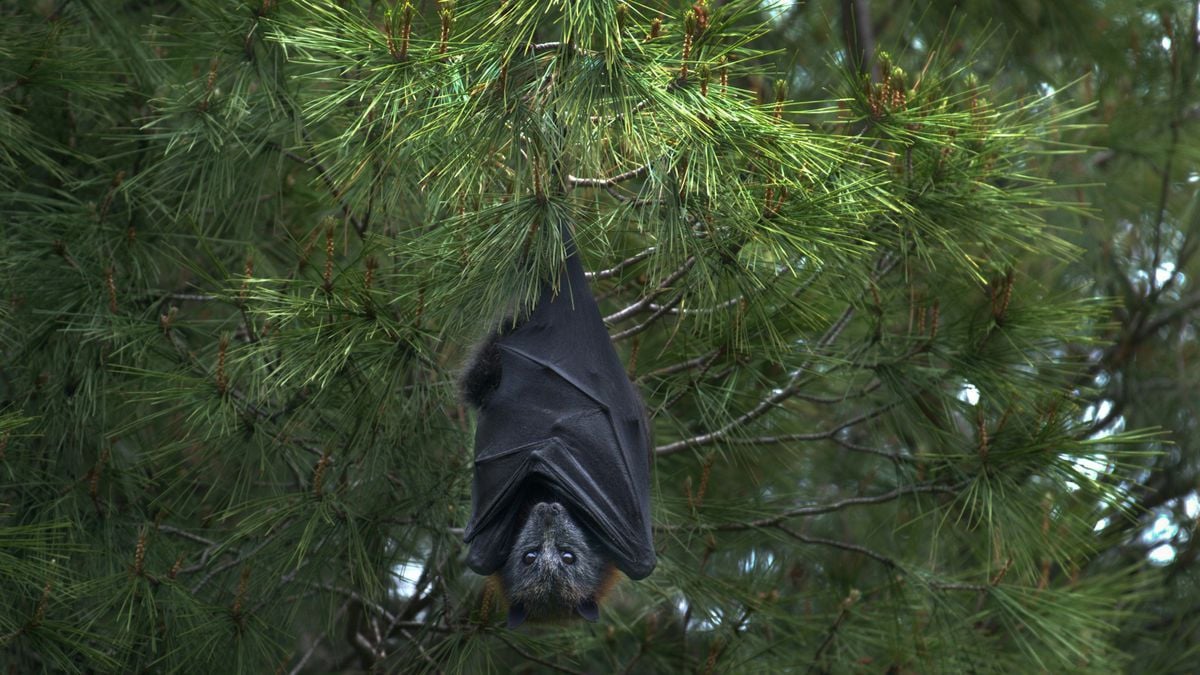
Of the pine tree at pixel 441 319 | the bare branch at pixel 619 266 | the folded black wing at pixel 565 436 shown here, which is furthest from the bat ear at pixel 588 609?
the bare branch at pixel 619 266

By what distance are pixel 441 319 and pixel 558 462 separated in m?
0.49

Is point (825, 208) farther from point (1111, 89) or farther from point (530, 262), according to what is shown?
point (1111, 89)

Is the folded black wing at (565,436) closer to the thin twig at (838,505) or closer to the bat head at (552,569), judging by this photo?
the bat head at (552,569)

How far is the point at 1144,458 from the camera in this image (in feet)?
21.7

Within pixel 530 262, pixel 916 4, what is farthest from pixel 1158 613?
pixel 530 262

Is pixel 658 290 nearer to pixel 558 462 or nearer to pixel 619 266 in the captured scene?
pixel 619 266

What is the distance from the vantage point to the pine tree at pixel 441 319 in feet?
10.0

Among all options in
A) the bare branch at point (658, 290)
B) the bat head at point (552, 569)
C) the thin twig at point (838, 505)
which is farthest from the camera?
the thin twig at point (838, 505)

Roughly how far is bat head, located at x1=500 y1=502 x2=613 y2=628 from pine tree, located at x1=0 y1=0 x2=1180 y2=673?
0.52 meters

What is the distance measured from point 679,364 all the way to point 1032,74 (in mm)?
2804

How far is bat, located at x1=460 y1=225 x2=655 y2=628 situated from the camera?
309 centimetres

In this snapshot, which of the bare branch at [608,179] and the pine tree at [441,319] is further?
the bare branch at [608,179]

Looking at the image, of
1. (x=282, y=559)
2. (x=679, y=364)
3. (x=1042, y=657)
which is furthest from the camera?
(x=1042, y=657)

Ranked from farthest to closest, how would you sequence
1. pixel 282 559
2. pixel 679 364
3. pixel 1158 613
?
pixel 1158 613 → pixel 679 364 → pixel 282 559
